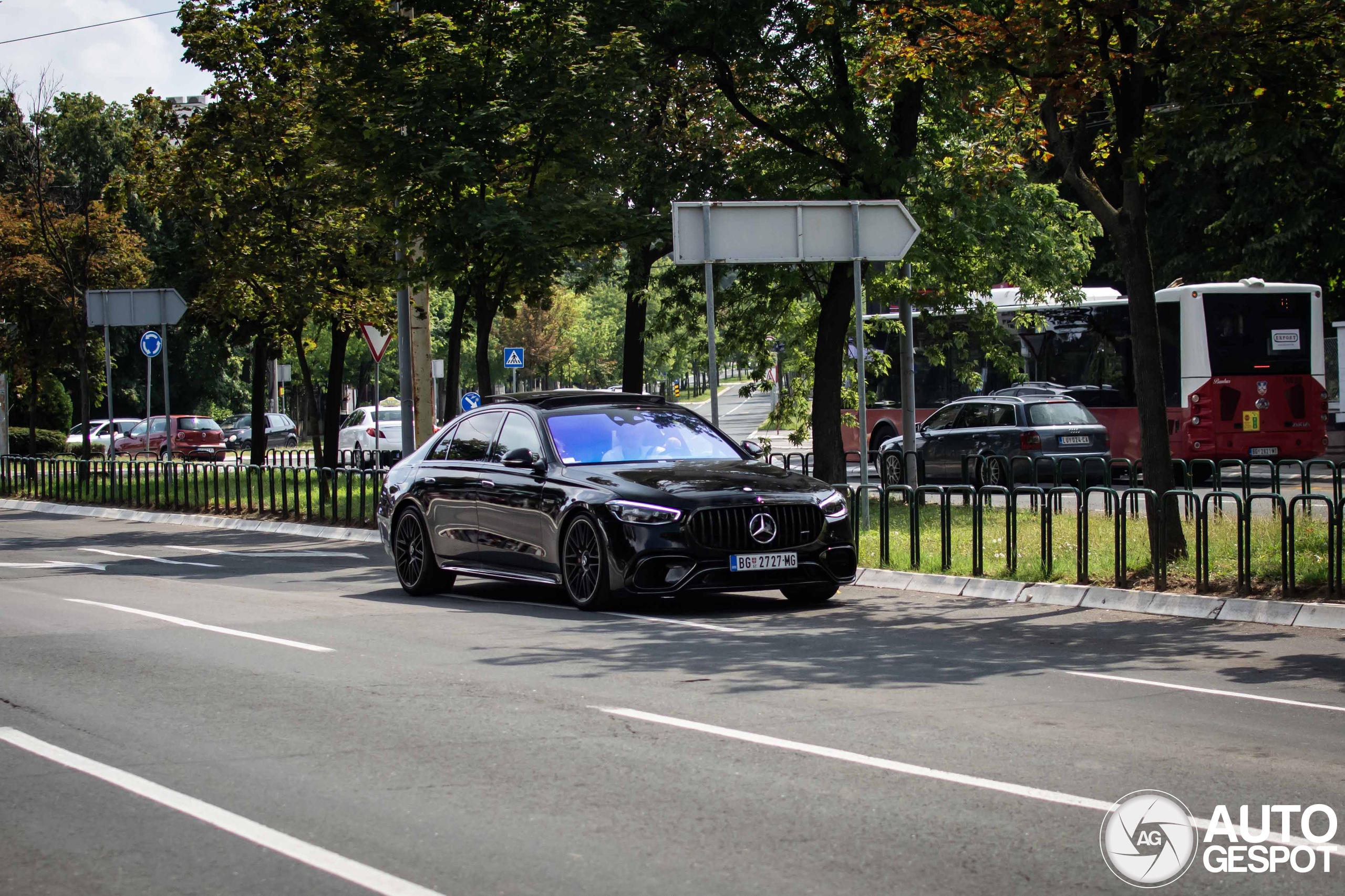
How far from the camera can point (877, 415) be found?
36250 millimetres

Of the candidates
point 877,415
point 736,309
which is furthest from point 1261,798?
point 877,415

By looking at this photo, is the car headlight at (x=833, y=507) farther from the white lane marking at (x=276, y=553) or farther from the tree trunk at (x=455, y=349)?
the tree trunk at (x=455, y=349)

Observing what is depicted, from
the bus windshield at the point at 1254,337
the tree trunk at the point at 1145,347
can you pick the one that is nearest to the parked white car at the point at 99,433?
the bus windshield at the point at 1254,337

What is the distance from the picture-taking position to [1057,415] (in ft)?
88.8

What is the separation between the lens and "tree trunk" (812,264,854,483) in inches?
914

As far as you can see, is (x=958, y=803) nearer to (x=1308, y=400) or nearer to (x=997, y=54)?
(x=997, y=54)

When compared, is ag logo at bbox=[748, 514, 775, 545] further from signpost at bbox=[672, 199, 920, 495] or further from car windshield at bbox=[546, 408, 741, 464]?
signpost at bbox=[672, 199, 920, 495]

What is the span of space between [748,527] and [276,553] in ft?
32.3

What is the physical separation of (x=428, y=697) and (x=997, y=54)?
9.23m

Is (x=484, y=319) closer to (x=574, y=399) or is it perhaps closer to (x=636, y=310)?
(x=636, y=310)

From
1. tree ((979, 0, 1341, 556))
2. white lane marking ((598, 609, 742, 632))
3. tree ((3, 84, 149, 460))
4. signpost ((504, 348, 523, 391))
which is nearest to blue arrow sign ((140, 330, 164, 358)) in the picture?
tree ((3, 84, 149, 460))

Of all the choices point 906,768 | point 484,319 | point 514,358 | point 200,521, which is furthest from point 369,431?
point 906,768

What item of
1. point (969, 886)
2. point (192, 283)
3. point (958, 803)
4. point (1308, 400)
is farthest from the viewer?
point (192, 283)

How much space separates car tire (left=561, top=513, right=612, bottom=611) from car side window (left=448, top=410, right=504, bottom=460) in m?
1.76
